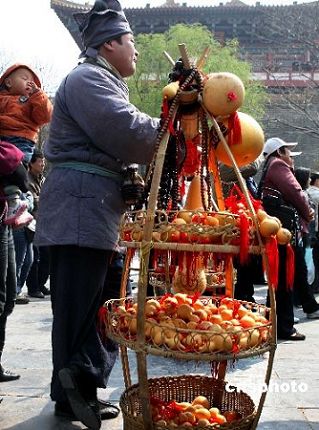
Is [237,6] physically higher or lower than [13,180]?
higher

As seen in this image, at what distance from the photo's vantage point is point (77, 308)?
269cm

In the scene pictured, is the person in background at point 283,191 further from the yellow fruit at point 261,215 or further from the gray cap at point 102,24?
the yellow fruit at point 261,215

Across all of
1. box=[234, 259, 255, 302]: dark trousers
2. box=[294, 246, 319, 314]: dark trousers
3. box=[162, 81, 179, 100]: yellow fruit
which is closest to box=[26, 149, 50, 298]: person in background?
box=[234, 259, 255, 302]: dark trousers

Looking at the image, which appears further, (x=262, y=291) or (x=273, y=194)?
(x=262, y=291)

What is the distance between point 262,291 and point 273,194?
9.52 ft

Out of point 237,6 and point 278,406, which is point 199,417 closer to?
point 278,406

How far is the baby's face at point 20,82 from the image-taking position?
3.63 m

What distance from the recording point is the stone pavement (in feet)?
9.12

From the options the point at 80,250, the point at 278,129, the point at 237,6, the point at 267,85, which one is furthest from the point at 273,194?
the point at 237,6

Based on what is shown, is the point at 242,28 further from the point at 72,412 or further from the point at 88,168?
the point at 72,412

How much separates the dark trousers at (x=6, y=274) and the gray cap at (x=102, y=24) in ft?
3.49

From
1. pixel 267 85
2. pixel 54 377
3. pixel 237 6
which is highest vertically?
pixel 237 6

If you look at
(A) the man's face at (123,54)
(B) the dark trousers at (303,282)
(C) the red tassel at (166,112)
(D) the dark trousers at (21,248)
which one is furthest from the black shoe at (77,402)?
(D) the dark trousers at (21,248)

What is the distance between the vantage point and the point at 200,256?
2271mm
